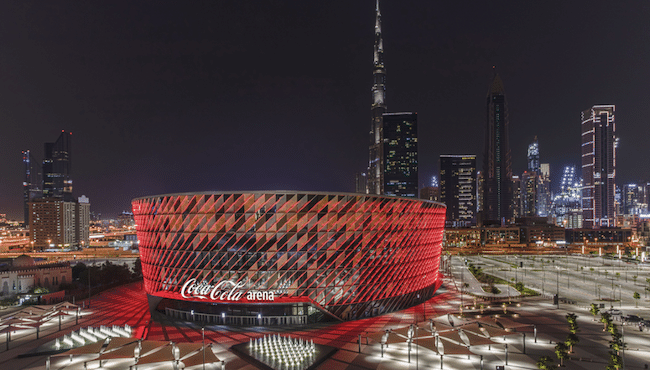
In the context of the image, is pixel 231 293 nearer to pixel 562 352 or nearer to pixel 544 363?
pixel 544 363

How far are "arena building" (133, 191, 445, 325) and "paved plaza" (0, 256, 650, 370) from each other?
10.6 feet

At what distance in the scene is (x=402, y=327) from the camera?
58.1 metres

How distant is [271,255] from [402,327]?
22.4m

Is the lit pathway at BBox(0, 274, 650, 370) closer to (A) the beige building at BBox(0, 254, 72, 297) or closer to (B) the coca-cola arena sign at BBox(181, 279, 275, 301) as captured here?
(B) the coca-cola arena sign at BBox(181, 279, 275, 301)

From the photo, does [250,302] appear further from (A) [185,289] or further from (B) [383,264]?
(B) [383,264]

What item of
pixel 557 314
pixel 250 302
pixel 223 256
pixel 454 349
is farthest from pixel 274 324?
pixel 557 314

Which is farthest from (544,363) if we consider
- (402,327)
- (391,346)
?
(402,327)

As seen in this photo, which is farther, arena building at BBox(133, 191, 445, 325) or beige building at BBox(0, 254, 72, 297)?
beige building at BBox(0, 254, 72, 297)

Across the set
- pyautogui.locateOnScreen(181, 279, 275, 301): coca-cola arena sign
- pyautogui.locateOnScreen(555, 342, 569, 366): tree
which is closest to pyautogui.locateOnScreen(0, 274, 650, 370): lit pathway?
pyautogui.locateOnScreen(555, 342, 569, 366): tree

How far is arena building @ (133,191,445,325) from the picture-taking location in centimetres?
5988

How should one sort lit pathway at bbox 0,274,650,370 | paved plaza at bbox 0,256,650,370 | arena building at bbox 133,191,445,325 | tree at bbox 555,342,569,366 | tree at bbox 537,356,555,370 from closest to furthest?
tree at bbox 537,356,555,370
tree at bbox 555,342,569,366
lit pathway at bbox 0,274,650,370
paved plaza at bbox 0,256,650,370
arena building at bbox 133,191,445,325

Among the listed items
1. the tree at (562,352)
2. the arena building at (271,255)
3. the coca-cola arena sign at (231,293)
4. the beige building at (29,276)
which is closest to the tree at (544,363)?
the tree at (562,352)

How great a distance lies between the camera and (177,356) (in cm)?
4122

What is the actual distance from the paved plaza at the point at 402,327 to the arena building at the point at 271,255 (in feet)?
10.6
